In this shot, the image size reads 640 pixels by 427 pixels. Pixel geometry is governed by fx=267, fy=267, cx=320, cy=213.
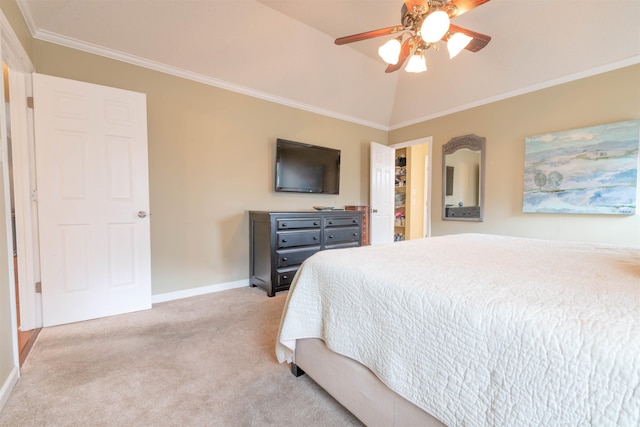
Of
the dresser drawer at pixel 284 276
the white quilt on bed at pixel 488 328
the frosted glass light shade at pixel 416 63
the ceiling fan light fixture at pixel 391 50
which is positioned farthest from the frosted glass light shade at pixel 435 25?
the dresser drawer at pixel 284 276

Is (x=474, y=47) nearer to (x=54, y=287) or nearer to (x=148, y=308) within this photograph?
(x=148, y=308)

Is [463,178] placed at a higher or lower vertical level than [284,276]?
higher

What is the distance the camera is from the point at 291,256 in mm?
3041

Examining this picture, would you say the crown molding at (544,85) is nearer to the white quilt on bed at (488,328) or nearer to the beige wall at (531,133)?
the beige wall at (531,133)

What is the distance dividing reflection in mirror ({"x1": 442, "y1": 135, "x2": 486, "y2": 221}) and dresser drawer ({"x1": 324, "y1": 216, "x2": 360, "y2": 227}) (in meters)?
1.41

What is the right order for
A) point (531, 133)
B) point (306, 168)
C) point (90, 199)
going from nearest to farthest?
point (90, 199) < point (531, 133) < point (306, 168)

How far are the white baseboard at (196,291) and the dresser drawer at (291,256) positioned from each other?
27.7 inches

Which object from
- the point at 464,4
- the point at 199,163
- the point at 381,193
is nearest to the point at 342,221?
the point at 381,193

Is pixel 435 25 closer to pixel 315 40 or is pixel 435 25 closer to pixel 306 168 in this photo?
pixel 315 40

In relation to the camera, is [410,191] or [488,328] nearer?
[488,328]

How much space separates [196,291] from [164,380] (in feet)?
5.10

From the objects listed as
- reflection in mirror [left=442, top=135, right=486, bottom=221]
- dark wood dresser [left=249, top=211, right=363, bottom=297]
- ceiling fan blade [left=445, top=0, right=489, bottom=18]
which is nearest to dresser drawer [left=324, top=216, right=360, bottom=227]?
dark wood dresser [left=249, top=211, right=363, bottom=297]

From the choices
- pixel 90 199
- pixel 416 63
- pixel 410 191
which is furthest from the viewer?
pixel 410 191

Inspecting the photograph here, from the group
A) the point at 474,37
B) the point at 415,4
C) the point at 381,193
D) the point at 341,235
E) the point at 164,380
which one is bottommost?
the point at 164,380
